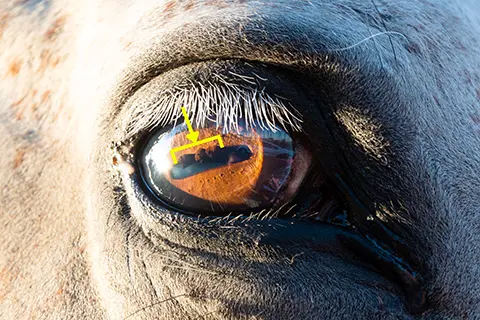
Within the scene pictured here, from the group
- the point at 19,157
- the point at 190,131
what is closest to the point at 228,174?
the point at 190,131

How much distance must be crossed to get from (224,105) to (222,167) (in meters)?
0.14

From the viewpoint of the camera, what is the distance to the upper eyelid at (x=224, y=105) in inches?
47.1

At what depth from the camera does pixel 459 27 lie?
153 centimetres

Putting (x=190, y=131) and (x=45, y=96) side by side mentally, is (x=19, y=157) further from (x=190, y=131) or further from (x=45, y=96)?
(x=190, y=131)

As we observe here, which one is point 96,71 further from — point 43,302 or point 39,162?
point 43,302

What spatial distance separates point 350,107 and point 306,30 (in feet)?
0.64

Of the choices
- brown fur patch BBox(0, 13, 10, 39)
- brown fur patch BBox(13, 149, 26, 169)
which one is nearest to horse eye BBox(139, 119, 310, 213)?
brown fur patch BBox(13, 149, 26, 169)

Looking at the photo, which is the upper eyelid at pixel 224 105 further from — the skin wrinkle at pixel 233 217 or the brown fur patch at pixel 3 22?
the brown fur patch at pixel 3 22

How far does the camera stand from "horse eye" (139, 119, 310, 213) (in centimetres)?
122

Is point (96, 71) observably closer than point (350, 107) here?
No

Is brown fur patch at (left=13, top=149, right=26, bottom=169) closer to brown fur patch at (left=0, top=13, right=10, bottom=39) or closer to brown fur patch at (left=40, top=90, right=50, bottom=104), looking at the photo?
brown fur patch at (left=40, top=90, right=50, bottom=104)

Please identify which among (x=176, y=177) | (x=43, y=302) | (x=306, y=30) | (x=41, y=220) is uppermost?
(x=306, y=30)

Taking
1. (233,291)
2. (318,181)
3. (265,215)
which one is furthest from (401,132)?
(233,291)

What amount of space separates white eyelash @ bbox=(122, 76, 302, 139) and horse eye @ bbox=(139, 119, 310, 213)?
2 centimetres
